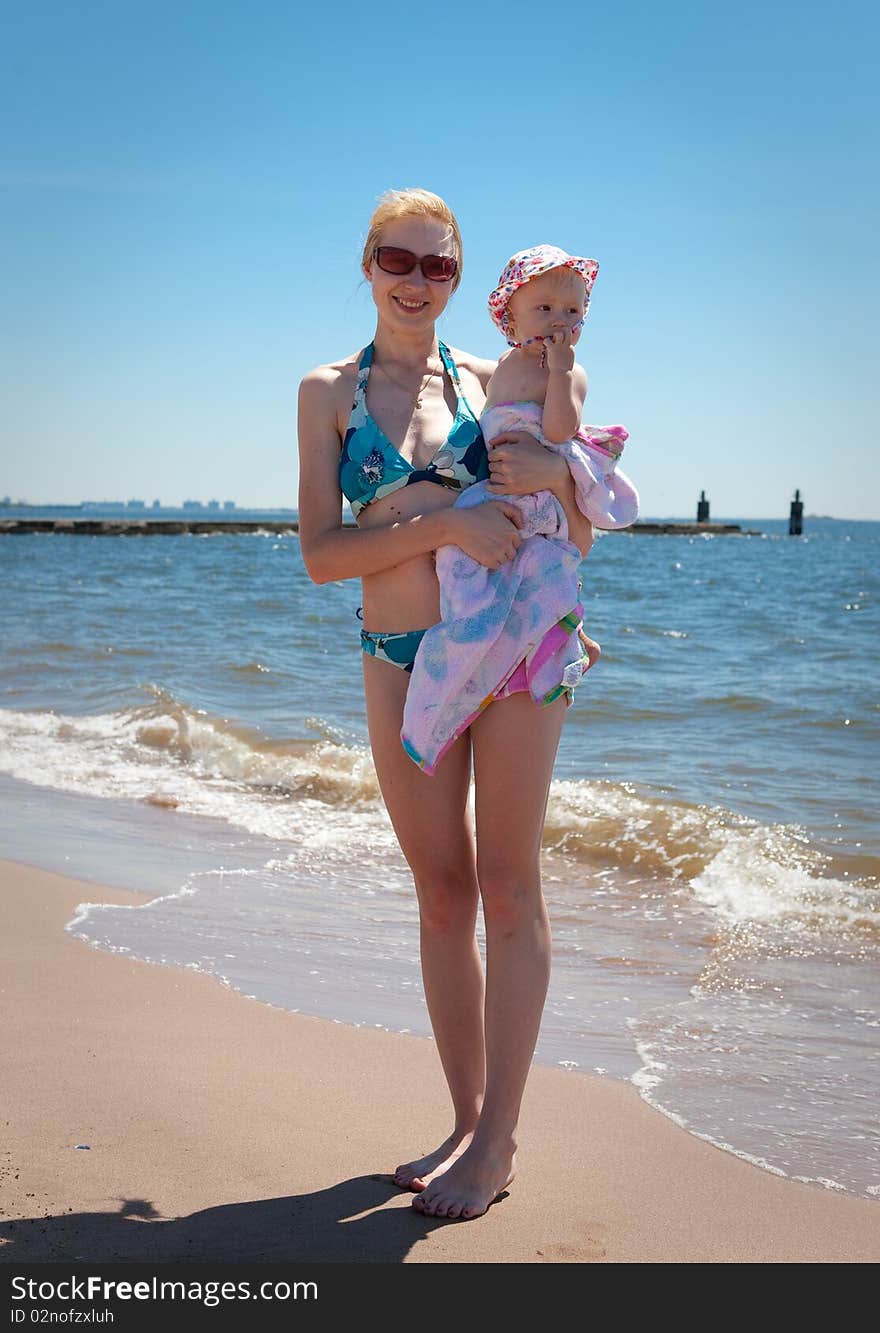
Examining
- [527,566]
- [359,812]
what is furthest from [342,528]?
[359,812]

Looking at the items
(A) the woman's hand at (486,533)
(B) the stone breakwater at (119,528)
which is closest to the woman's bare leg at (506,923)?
(A) the woman's hand at (486,533)

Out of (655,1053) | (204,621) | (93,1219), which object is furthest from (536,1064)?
(204,621)

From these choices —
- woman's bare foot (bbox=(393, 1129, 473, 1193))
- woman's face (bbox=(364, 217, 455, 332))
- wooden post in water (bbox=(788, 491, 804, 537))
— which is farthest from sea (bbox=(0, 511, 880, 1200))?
wooden post in water (bbox=(788, 491, 804, 537))

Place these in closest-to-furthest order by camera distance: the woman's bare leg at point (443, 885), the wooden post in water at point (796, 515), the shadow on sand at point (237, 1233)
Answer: the shadow on sand at point (237, 1233) < the woman's bare leg at point (443, 885) < the wooden post in water at point (796, 515)

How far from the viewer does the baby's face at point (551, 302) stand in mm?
2592

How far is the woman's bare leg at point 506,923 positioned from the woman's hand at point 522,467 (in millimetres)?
428

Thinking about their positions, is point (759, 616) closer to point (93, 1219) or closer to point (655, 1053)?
point (655, 1053)

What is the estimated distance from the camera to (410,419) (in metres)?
2.71

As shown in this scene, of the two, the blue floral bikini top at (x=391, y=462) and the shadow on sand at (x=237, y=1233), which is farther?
the blue floral bikini top at (x=391, y=462)

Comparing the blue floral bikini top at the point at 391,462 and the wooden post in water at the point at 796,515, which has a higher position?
the wooden post in water at the point at 796,515

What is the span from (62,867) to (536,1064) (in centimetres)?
256

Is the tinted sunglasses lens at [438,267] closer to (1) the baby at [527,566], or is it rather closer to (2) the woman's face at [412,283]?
(2) the woman's face at [412,283]

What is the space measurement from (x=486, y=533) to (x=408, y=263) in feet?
2.11

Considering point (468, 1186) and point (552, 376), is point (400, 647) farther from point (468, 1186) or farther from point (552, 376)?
point (468, 1186)
